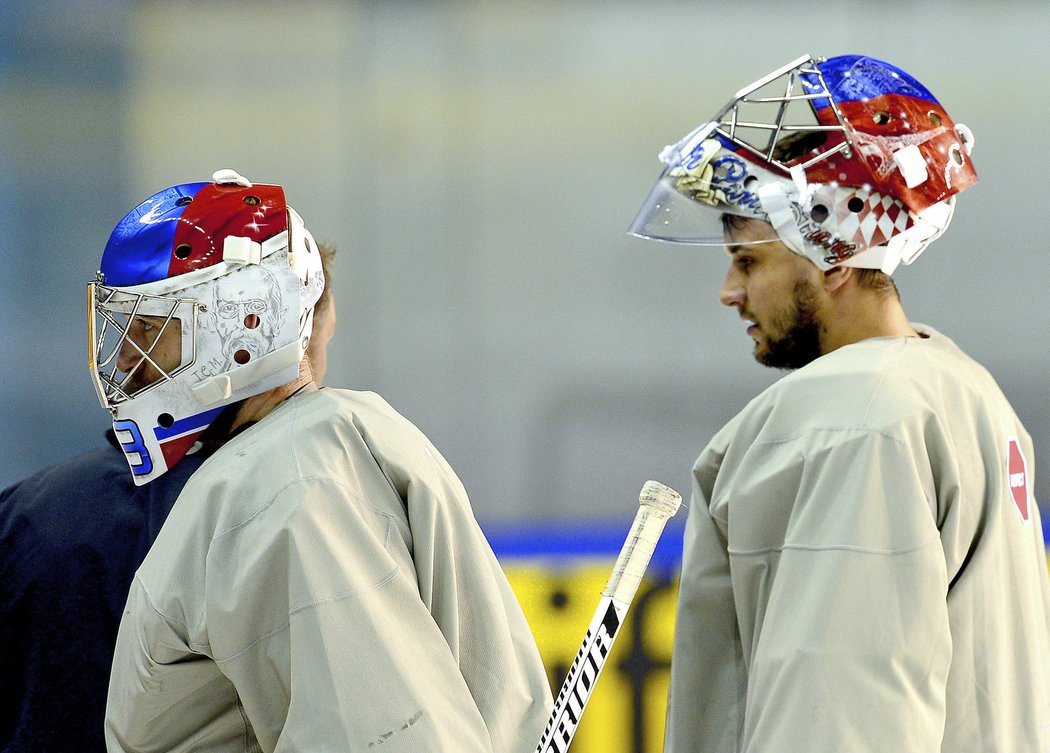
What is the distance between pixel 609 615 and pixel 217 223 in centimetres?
70

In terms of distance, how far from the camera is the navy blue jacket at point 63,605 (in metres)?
1.96

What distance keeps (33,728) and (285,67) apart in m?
3.04

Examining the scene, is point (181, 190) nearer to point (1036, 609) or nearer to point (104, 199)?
point (1036, 609)

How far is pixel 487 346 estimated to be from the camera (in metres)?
4.59

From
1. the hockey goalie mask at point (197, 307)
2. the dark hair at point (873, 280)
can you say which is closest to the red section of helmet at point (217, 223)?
the hockey goalie mask at point (197, 307)

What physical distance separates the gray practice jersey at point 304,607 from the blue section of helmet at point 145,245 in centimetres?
24

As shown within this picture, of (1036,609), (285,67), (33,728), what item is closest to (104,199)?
(285,67)

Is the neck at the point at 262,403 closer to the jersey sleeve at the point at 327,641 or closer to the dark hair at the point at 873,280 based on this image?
the jersey sleeve at the point at 327,641

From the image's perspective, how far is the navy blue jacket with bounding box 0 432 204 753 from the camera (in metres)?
1.96

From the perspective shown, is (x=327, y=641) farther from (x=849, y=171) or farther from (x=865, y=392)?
(x=849, y=171)

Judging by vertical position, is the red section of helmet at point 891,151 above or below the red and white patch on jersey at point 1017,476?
above

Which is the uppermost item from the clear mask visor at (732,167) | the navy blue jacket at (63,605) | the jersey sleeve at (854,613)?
the clear mask visor at (732,167)

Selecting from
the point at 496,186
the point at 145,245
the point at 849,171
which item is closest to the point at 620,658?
the point at 496,186

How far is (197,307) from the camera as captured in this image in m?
1.67
